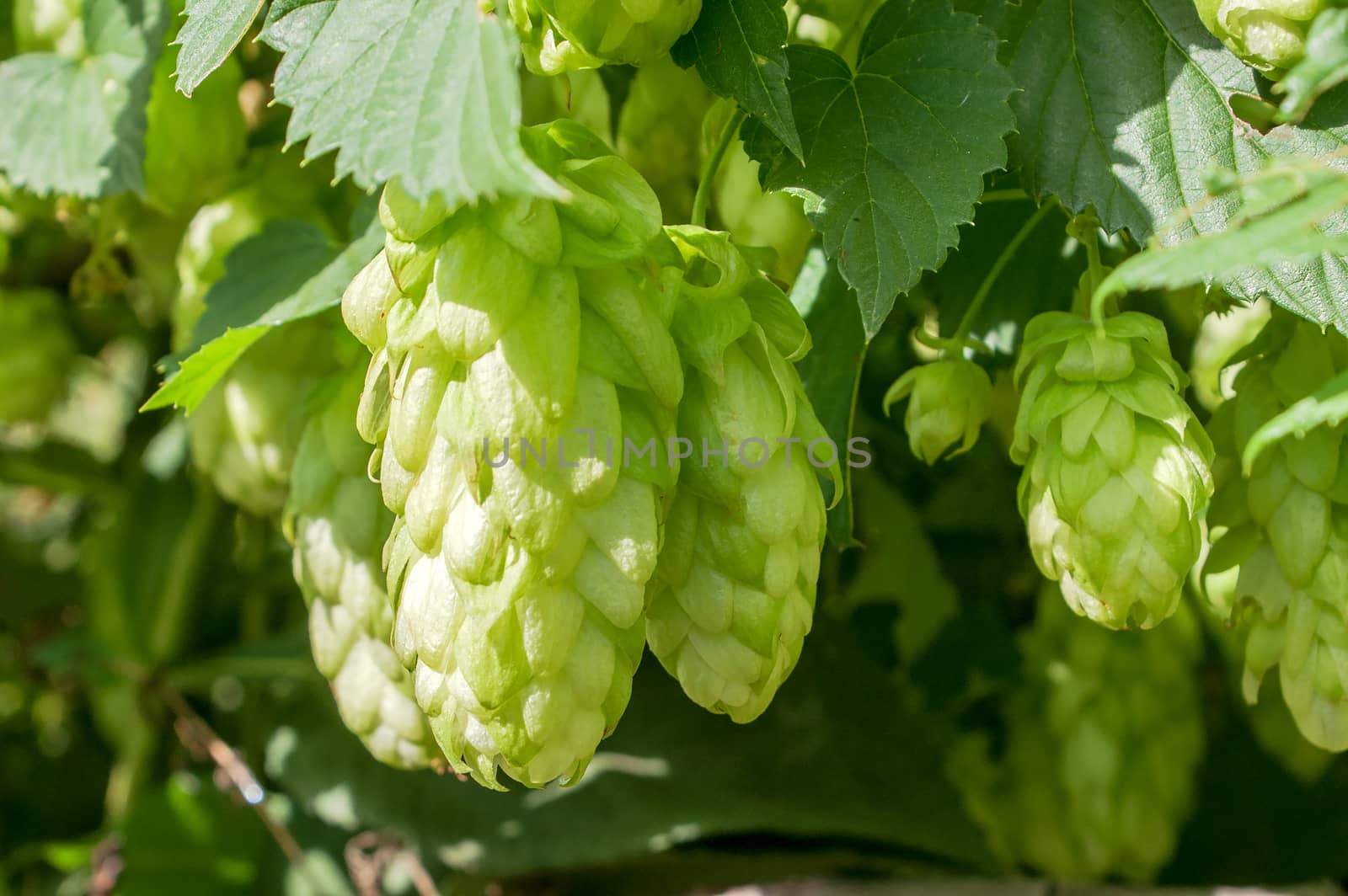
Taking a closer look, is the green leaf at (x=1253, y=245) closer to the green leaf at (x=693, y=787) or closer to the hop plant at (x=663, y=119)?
the hop plant at (x=663, y=119)

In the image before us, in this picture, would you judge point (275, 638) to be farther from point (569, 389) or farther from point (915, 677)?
point (569, 389)

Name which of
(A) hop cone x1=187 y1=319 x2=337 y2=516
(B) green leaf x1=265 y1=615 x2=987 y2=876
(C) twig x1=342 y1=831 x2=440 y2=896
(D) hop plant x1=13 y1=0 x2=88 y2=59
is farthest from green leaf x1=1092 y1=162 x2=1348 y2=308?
(C) twig x1=342 y1=831 x2=440 y2=896

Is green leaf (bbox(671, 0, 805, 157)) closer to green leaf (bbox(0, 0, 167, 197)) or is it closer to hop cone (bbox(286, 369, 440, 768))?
hop cone (bbox(286, 369, 440, 768))

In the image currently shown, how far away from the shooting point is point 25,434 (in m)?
1.75

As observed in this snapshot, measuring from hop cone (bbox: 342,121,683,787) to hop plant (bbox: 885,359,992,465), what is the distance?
0.69 ft

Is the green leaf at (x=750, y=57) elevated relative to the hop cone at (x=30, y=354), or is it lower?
elevated

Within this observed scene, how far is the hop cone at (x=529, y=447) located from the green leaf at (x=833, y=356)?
188 millimetres

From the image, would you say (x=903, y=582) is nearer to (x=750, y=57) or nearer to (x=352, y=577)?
(x=352, y=577)

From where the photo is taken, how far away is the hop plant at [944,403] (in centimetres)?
76

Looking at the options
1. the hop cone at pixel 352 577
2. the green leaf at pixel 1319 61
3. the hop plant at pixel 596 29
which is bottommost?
the hop cone at pixel 352 577

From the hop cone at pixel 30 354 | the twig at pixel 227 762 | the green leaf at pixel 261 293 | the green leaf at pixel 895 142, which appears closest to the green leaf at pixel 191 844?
the twig at pixel 227 762

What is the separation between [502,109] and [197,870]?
1.05m

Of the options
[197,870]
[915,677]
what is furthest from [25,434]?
[915,677]

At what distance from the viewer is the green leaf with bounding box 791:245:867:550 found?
78 centimetres
